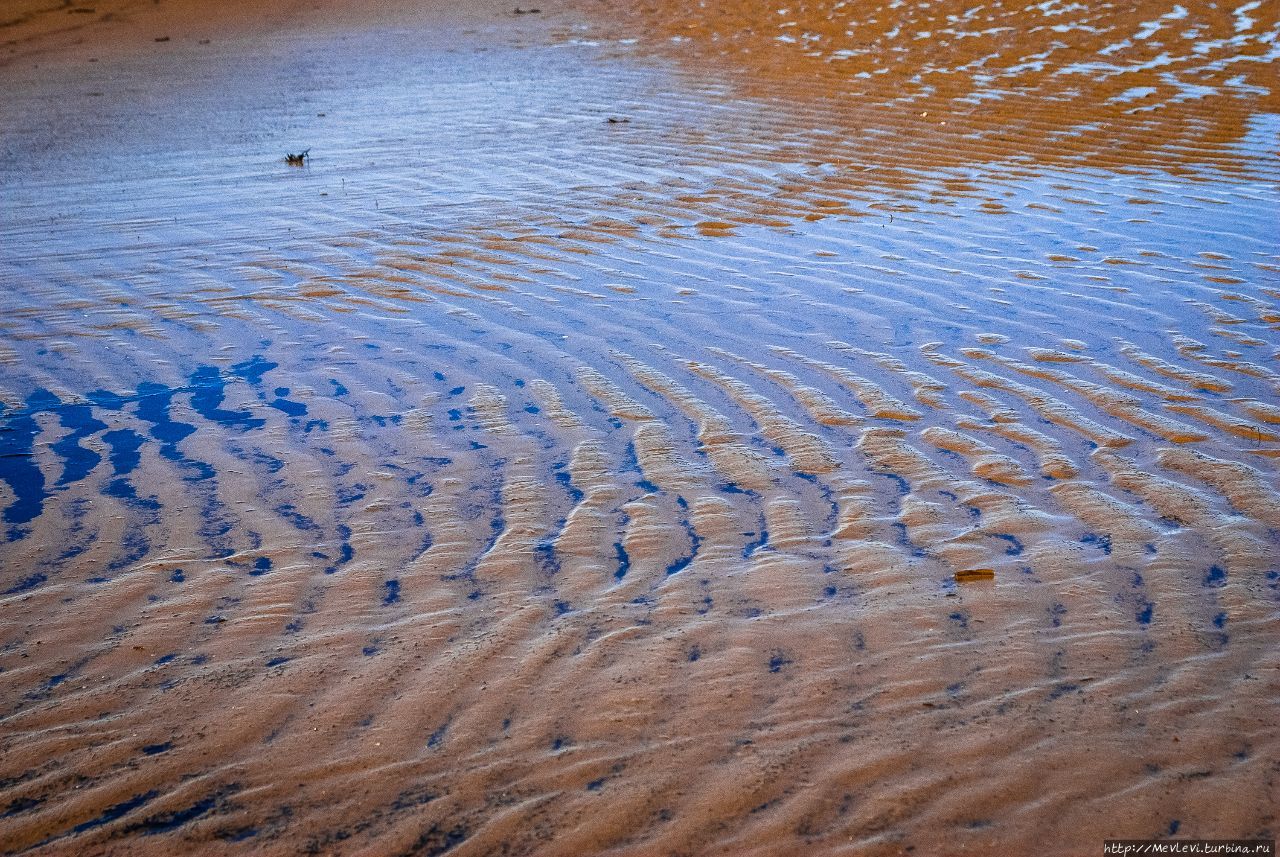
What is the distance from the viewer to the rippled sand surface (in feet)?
7.49

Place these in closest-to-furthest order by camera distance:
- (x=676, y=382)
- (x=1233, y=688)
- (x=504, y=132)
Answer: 1. (x=1233, y=688)
2. (x=676, y=382)
3. (x=504, y=132)

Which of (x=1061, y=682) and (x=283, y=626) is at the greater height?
(x=283, y=626)

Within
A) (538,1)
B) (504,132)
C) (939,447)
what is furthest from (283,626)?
(538,1)

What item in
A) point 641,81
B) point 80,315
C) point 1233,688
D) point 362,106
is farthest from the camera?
point 641,81

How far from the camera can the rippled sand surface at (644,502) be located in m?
2.28

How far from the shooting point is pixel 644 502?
344 centimetres

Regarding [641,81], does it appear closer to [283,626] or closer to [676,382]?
[676,382]

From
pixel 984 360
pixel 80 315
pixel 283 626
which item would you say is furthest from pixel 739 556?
pixel 80 315

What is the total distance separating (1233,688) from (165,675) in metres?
2.45

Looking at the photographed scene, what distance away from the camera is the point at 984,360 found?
4.48 m

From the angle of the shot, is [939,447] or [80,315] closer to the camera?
[939,447]

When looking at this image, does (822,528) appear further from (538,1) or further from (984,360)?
(538,1)

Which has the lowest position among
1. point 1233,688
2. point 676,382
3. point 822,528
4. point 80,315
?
point 1233,688

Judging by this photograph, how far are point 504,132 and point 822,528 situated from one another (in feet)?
22.0
